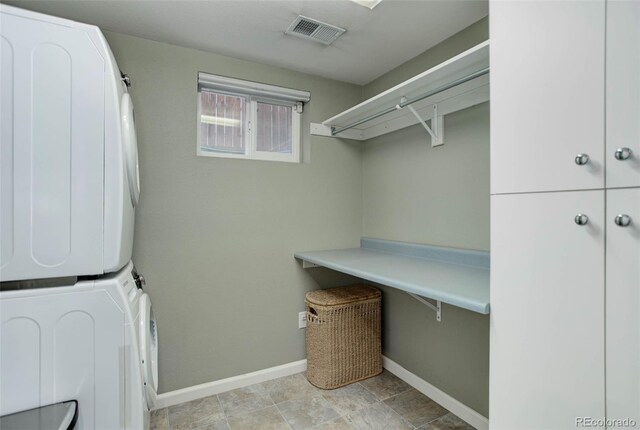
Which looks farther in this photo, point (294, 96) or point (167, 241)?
point (294, 96)

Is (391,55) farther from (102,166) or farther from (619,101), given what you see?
(102,166)

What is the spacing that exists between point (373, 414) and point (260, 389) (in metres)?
0.78

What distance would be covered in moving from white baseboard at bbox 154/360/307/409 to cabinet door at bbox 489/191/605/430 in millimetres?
1563

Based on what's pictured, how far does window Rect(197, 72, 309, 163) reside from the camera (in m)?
2.22

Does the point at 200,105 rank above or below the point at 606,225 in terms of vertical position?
above

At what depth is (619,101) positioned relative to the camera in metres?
0.79

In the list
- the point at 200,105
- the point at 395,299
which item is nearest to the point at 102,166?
the point at 200,105

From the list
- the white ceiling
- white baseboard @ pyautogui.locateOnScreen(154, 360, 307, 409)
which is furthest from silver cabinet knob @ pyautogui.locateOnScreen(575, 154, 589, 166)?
white baseboard @ pyautogui.locateOnScreen(154, 360, 307, 409)

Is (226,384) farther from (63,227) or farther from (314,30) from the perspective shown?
(314,30)

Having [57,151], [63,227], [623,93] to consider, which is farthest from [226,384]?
[623,93]

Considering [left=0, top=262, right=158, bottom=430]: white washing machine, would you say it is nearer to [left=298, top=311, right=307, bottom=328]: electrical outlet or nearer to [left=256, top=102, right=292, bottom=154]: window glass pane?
[left=298, top=311, right=307, bottom=328]: electrical outlet

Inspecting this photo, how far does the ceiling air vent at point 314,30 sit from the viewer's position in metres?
1.72

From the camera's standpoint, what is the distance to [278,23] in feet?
5.73

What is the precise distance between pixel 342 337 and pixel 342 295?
289 mm
